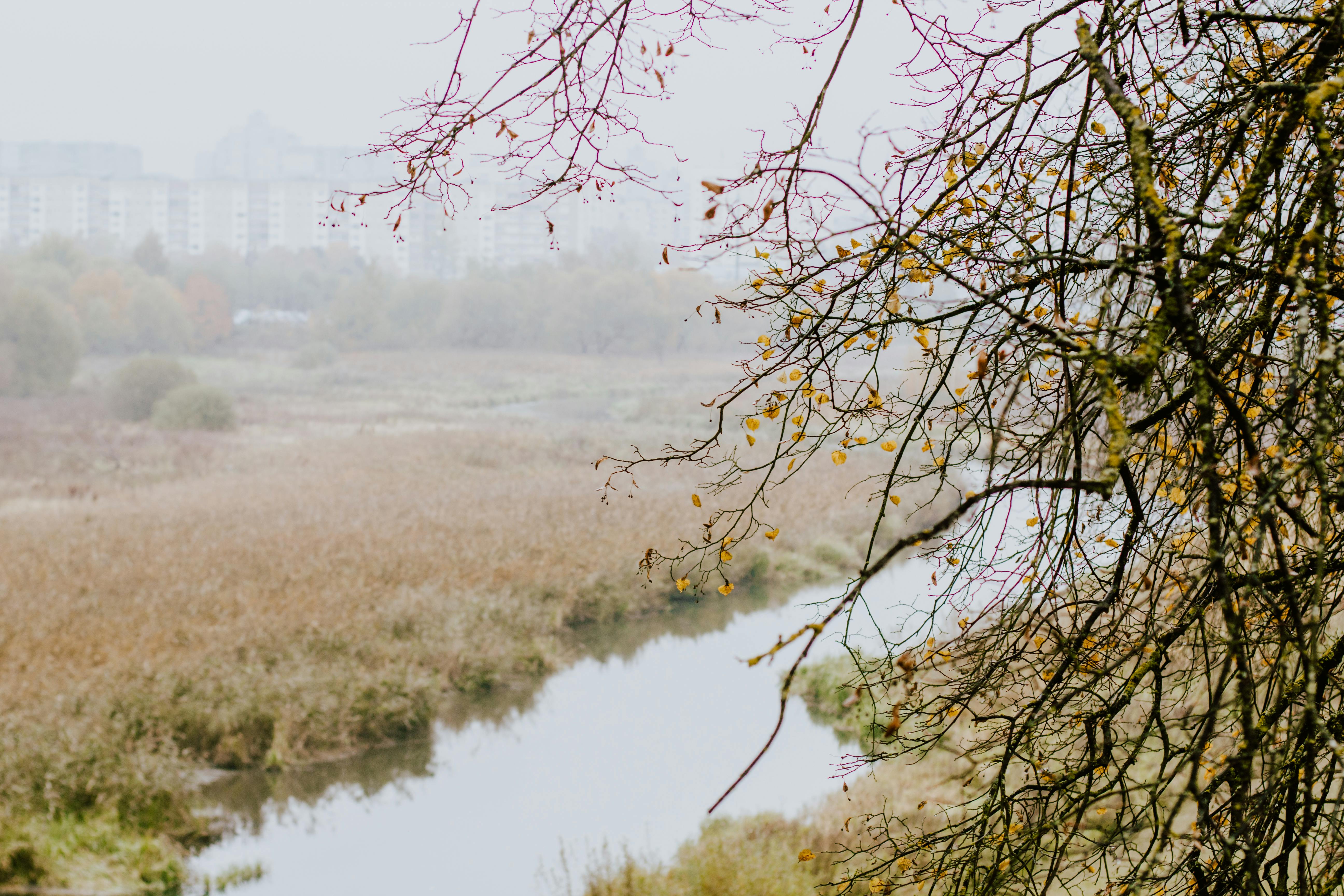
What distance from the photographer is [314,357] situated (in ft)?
122

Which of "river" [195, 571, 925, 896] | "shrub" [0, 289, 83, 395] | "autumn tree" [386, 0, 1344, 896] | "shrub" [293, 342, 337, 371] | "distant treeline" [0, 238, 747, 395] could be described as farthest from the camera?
"shrub" [293, 342, 337, 371]

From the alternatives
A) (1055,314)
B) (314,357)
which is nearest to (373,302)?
(314,357)

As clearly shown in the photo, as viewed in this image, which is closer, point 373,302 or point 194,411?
point 194,411

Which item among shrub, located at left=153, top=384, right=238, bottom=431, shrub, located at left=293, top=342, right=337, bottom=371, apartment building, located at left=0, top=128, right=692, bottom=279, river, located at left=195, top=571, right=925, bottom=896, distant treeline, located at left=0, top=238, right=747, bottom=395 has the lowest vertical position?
river, located at left=195, top=571, right=925, bottom=896

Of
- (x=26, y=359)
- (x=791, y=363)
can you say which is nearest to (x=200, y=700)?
(x=791, y=363)

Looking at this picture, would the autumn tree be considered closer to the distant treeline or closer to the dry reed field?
the dry reed field

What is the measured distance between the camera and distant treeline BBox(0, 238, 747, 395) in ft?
109

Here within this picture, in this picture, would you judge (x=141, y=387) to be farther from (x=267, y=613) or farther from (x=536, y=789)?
(x=536, y=789)

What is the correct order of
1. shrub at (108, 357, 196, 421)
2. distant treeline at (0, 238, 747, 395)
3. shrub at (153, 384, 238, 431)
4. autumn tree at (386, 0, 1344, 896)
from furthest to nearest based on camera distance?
distant treeline at (0, 238, 747, 395) → shrub at (108, 357, 196, 421) → shrub at (153, 384, 238, 431) → autumn tree at (386, 0, 1344, 896)

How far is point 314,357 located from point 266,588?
28628mm

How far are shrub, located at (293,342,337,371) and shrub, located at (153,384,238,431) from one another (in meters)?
14.1

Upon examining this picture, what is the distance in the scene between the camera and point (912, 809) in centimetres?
620

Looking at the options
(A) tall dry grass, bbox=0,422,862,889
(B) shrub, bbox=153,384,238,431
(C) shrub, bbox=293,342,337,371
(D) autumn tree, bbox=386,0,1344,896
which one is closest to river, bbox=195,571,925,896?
(A) tall dry grass, bbox=0,422,862,889

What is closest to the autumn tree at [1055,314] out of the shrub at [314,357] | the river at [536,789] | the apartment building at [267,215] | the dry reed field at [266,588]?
the dry reed field at [266,588]
